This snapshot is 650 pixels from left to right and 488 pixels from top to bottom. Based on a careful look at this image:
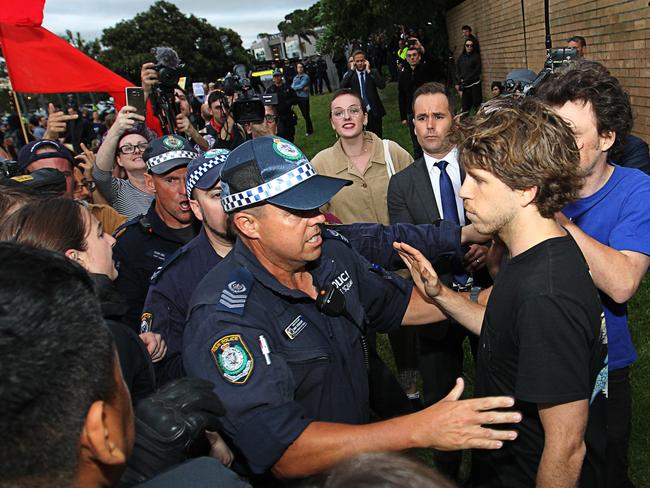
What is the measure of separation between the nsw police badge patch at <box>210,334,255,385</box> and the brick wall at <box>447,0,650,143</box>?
7.23 meters

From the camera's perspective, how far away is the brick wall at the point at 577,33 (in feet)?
23.8

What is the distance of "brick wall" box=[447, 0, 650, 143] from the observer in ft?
23.8

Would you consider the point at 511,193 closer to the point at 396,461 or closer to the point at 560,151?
the point at 560,151

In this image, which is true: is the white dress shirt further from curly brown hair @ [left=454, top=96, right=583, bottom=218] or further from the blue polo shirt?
curly brown hair @ [left=454, top=96, right=583, bottom=218]

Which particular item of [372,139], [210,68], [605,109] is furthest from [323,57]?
[605,109]

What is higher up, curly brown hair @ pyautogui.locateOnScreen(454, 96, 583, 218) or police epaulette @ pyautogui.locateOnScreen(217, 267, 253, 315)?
curly brown hair @ pyautogui.locateOnScreen(454, 96, 583, 218)

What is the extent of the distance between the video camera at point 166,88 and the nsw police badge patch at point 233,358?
3736 mm

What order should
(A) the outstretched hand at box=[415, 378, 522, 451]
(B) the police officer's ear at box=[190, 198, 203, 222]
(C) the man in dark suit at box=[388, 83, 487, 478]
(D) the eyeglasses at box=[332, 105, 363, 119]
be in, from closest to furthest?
(A) the outstretched hand at box=[415, 378, 522, 451], (B) the police officer's ear at box=[190, 198, 203, 222], (C) the man in dark suit at box=[388, 83, 487, 478], (D) the eyeglasses at box=[332, 105, 363, 119]

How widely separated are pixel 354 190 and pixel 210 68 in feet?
156

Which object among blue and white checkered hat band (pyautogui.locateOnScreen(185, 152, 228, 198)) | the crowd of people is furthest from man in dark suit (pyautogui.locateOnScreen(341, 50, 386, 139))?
the crowd of people

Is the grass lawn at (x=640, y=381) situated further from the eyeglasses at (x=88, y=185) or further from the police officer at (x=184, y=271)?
the eyeglasses at (x=88, y=185)

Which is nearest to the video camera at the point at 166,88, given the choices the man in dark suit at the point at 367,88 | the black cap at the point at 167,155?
the black cap at the point at 167,155

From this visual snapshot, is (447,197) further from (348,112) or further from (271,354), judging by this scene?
(271,354)

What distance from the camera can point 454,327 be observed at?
3.55 m
